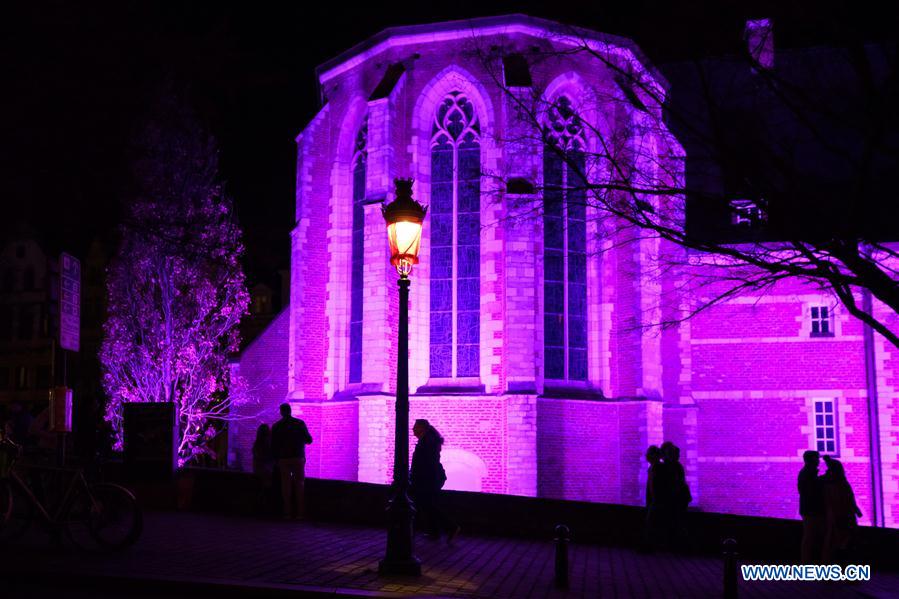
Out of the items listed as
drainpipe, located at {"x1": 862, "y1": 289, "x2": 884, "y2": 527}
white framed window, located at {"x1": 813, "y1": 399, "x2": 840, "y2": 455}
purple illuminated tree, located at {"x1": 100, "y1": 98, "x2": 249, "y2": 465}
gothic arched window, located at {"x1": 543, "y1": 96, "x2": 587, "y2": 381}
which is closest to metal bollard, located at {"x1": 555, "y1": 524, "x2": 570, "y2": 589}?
gothic arched window, located at {"x1": 543, "y1": 96, "x2": 587, "y2": 381}

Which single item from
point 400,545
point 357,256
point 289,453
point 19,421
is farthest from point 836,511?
point 19,421

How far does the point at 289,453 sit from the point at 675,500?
5794mm

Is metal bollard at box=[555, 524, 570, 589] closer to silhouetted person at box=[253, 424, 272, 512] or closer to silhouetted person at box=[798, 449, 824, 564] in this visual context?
silhouetted person at box=[798, 449, 824, 564]

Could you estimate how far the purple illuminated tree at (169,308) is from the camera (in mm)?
24703

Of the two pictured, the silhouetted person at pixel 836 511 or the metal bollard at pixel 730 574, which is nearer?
the metal bollard at pixel 730 574

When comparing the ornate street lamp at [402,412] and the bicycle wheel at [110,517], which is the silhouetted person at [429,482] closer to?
the ornate street lamp at [402,412]

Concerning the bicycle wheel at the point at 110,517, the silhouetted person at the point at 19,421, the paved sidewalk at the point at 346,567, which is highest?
the silhouetted person at the point at 19,421

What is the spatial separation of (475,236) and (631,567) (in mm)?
10933

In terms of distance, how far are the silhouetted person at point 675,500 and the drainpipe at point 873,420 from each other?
12.7 m

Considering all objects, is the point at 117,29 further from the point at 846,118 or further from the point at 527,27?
the point at 527,27

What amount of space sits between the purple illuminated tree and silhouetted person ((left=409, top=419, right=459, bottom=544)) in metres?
14.5

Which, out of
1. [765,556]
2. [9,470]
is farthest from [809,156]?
[9,470]

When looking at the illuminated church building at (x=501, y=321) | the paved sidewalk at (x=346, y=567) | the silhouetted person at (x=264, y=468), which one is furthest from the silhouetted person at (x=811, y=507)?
the silhouetted person at (x=264, y=468)

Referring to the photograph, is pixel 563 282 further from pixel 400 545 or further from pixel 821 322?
pixel 400 545
